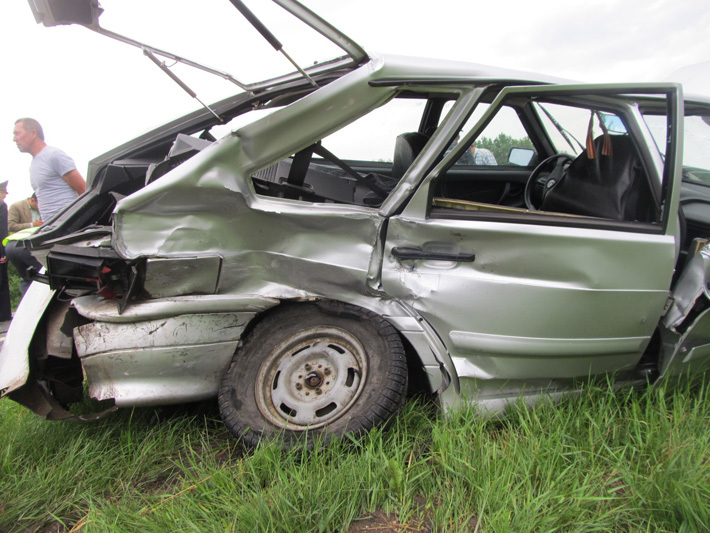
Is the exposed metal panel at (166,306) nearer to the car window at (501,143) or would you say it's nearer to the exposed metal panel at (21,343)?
the exposed metal panel at (21,343)

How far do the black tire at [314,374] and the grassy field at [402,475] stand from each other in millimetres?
117

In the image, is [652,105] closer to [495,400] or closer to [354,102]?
[354,102]

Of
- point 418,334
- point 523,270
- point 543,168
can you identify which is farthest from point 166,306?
point 543,168

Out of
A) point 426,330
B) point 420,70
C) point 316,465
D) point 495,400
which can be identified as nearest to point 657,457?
point 495,400

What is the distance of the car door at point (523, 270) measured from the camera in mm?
1876

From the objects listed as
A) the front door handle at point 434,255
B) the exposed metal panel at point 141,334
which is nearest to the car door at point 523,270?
the front door handle at point 434,255

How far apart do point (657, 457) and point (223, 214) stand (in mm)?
1892

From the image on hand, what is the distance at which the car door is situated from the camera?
1.88m

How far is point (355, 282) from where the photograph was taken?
1.91 meters

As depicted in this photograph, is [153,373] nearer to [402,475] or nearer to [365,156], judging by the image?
[402,475]

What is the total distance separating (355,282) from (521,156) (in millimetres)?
1801

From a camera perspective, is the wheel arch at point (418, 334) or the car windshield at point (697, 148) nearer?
the wheel arch at point (418, 334)

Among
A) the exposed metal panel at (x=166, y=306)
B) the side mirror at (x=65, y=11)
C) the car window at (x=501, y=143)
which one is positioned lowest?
the exposed metal panel at (x=166, y=306)

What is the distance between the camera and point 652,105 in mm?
2062
